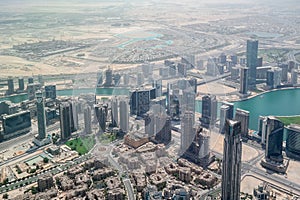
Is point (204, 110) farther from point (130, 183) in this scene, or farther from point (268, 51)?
point (268, 51)

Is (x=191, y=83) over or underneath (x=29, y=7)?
underneath

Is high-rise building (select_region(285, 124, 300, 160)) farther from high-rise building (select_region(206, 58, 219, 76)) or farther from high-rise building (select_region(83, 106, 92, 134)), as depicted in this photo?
high-rise building (select_region(206, 58, 219, 76))

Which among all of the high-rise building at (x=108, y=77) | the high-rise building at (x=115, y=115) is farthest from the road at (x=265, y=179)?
the high-rise building at (x=108, y=77)

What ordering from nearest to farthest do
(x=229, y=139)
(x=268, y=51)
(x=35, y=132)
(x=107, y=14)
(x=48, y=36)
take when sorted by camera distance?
(x=229, y=139)
(x=35, y=132)
(x=268, y=51)
(x=48, y=36)
(x=107, y=14)

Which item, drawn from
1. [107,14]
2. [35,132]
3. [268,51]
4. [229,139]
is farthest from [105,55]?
[107,14]

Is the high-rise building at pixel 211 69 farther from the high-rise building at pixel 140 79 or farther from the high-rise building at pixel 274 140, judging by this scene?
the high-rise building at pixel 274 140

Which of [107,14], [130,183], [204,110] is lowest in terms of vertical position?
[130,183]

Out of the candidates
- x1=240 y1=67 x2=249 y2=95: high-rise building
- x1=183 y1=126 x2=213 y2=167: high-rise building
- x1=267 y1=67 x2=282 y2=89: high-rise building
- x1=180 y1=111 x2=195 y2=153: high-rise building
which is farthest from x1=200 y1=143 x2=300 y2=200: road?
x1=267 y1=67 x2=282 y2=89: high-rise building
